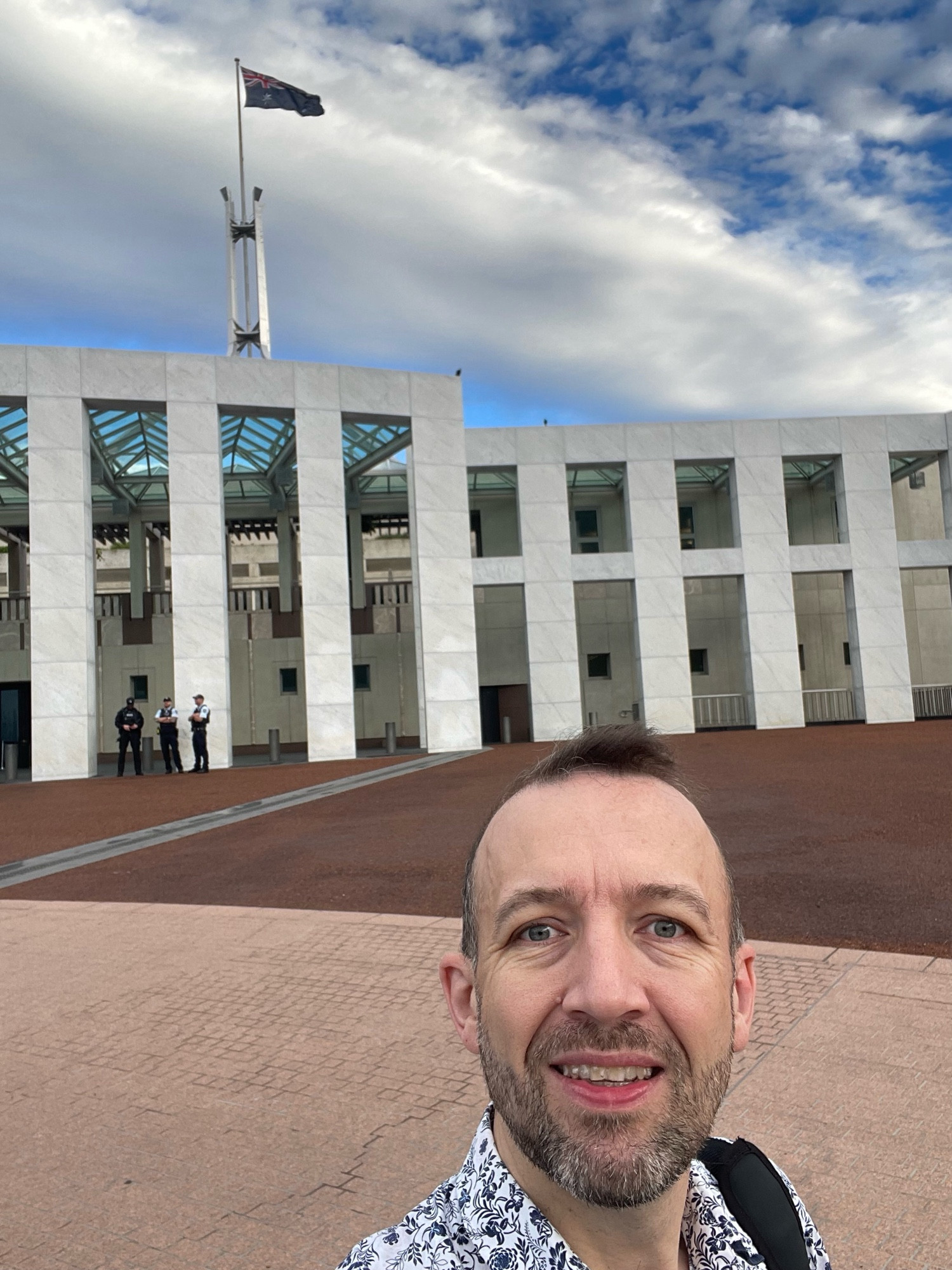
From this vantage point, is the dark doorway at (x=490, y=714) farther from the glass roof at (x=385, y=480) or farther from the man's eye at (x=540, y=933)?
the man's eye at (x=540, y=933)

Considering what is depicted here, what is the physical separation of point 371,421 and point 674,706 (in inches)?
536

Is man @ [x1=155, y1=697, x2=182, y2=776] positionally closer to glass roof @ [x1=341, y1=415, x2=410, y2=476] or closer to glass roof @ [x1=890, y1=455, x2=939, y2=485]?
glass roof @ [x1=341, y1=415, x2=410, y2=476]

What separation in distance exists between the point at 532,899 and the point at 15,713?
39906 mm

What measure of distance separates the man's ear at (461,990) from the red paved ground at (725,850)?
45cm

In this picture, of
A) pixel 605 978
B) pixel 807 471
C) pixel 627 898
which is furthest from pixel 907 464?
pixel 605 978

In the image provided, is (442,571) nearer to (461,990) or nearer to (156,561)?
(156,561)

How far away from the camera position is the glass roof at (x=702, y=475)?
122ft

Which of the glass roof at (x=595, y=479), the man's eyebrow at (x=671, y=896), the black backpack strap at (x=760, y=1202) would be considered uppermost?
the glass roof at (x=595, y=479)

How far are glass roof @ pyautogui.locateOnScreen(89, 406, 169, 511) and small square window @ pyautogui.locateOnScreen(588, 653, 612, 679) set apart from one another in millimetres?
17071

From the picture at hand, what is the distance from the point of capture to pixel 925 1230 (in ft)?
9.47

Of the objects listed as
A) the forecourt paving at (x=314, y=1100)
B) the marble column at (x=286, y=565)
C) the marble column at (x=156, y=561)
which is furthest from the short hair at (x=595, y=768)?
the marble column at (x=156, y=561)

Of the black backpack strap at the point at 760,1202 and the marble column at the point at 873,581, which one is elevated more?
the marble column at the point at 873,581

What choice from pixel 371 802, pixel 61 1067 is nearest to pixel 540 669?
pixel 371 802

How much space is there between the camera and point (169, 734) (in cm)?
2417
